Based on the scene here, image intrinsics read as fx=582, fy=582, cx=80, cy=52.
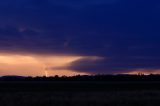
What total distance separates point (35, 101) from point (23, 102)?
111 cm

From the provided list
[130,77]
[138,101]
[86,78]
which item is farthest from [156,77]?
[138,101]

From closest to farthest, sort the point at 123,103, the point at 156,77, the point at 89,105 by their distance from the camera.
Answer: the point at 89,105 < the point at 123,103 < the point at 156,77

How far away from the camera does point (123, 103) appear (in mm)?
36281

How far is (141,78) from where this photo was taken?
440ft

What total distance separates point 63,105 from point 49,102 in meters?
2.09

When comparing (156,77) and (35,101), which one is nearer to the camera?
(35,101)

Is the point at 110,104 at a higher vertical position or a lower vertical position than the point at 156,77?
lower

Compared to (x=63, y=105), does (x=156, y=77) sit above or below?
above

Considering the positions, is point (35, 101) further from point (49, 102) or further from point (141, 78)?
point (141, 78)

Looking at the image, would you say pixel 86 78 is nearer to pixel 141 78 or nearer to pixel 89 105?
pixel 141 78

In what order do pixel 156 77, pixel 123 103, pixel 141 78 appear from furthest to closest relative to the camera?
pixel 156 77, pixel 141 78, pixel 123 103

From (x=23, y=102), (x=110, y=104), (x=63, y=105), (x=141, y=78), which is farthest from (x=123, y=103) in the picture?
(x=141, y=78)

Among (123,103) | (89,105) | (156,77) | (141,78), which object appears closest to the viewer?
(89,105)

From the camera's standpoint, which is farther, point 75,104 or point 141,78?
point 141,78
